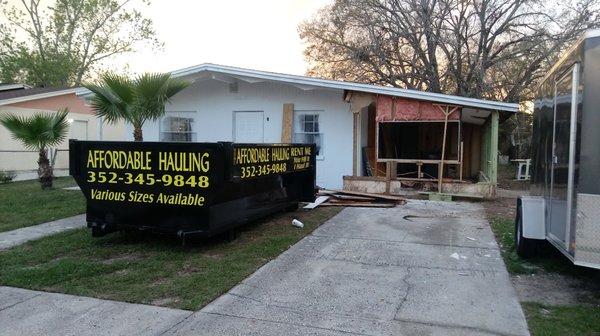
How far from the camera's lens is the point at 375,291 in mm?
5125

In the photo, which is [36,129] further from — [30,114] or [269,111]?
[30,114]

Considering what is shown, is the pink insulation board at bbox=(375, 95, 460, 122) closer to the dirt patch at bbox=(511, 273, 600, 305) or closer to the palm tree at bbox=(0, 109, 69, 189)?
the dirt patch at bbox=(511, 273, 600, 305)

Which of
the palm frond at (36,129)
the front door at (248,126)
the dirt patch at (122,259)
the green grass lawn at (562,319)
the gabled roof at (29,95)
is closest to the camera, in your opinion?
the green grass lawn at (562,319)

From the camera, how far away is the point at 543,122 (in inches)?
245

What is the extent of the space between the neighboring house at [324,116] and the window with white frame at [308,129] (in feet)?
0.10

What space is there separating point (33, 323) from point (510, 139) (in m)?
Result: 33.0

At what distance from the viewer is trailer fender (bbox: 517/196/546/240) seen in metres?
5.93

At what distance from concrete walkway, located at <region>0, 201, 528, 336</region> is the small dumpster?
1.18 m

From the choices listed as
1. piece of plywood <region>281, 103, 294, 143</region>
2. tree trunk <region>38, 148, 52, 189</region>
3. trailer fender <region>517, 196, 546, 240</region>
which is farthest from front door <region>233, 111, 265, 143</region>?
trailer fender <region>517, 196, 546, 240</region>

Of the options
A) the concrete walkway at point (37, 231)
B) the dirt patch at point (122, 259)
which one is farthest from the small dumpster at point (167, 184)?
the concrete walkway at point (37, 231)

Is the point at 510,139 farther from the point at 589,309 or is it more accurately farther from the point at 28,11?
the point at 28,11

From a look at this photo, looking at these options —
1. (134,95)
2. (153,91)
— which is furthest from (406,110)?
(134,95)

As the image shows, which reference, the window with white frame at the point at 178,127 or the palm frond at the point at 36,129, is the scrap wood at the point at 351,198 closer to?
the window with white frame at the point at 178,127

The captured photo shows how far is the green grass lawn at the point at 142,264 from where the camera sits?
200 inches
